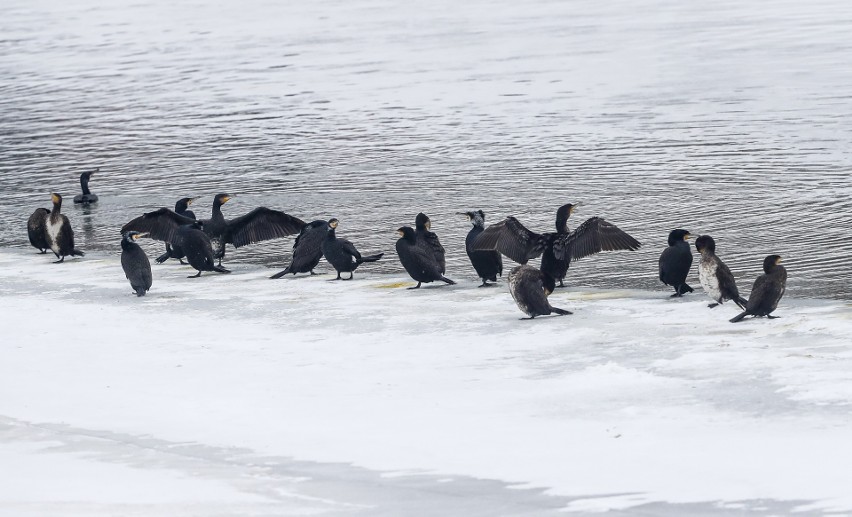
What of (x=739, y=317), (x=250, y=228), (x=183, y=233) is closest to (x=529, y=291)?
(x=739, y=317)

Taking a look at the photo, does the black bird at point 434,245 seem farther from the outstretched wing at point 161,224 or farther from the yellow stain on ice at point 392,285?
the outstretched wing at point 161,224

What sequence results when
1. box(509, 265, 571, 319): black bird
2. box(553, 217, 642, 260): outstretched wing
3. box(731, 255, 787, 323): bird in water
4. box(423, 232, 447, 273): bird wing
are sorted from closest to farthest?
box(731, 255, 787, 323): bird in water, box(509, 265, 571, 319): black bird, box(553, 217, 642, 260): outstretched wing, box(423, 232, 447, 273): bird wing

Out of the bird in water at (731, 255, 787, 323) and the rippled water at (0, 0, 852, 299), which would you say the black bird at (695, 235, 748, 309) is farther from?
the rippled water at (0, 0, 852, 299)

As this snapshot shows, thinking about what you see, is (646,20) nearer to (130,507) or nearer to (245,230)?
(245,230)

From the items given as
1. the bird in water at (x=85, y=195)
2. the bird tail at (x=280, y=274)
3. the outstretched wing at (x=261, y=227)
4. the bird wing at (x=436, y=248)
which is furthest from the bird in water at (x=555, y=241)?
the bird in water at (x=85, y=195)

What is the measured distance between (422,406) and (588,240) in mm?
4410

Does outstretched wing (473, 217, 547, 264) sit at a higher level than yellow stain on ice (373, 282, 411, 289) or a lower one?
higher

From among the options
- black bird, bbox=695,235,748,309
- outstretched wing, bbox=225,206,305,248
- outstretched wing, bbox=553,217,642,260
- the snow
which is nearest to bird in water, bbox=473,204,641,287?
outstretched wing, bbox=553,217,642,260

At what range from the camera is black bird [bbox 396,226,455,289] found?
1306 cm

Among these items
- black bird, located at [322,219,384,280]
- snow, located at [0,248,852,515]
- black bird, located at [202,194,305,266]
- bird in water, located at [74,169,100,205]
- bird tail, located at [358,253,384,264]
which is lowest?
snow, located at [0,248,852,515]

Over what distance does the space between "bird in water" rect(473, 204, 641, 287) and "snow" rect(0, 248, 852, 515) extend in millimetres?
333

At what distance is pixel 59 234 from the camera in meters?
15.4

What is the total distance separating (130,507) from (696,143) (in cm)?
1605

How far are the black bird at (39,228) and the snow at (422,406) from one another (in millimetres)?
3027
